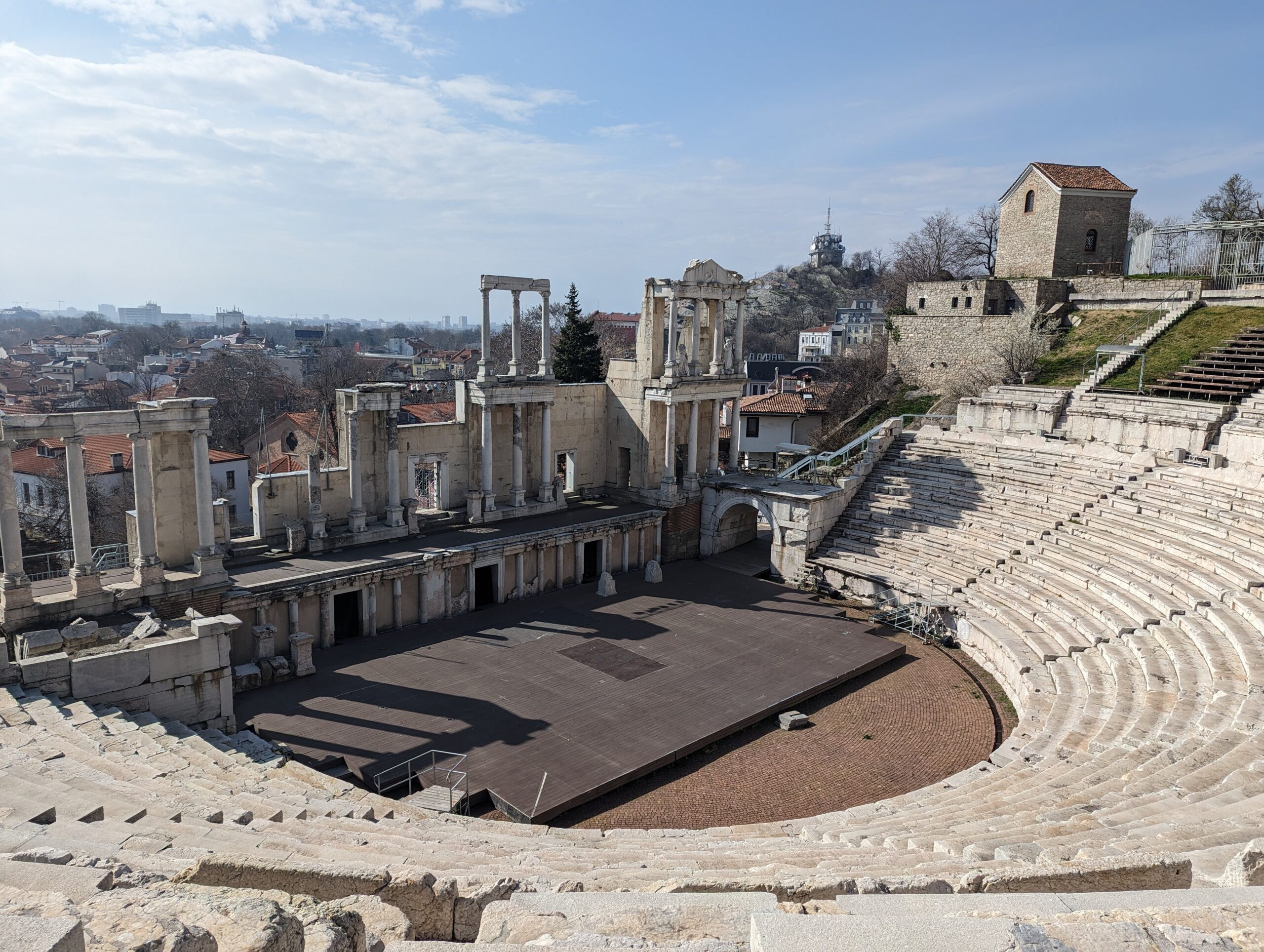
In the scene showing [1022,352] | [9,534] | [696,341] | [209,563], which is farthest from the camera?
[1022,352]

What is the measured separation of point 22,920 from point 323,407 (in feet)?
77.8

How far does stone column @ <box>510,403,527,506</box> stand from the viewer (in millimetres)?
28141

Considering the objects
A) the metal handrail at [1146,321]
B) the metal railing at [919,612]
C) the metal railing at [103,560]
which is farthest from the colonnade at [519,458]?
the metal handrail at [1146,321]

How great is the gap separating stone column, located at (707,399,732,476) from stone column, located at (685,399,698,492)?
133 cm

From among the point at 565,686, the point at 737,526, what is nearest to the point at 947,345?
the point at 737,526

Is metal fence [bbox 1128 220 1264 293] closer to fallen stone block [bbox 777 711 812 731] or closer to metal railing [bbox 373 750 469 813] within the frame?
fallen stone block [bbox 777 711 812 731]

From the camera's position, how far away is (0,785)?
10078 millimetres

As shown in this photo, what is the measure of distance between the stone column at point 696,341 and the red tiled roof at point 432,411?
53.4 feet

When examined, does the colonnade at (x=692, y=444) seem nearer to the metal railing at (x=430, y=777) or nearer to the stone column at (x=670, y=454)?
the stone column at (x=670, y=454)

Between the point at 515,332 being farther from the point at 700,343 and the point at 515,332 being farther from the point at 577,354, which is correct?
the point at 577,354

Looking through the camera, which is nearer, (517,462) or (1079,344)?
(517,462)

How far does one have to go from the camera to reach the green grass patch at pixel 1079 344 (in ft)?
118

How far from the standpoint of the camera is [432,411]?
46188mm

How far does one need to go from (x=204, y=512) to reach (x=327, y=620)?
3.91 metres
